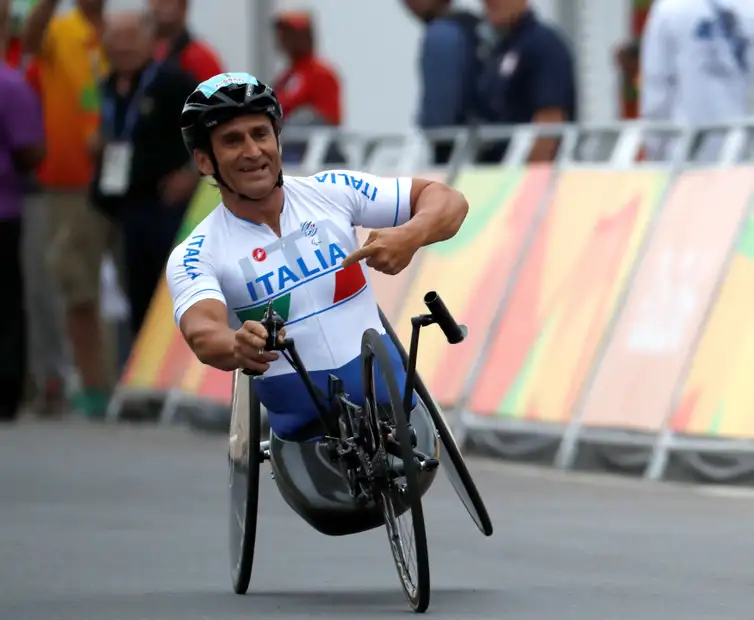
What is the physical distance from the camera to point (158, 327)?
646 inches

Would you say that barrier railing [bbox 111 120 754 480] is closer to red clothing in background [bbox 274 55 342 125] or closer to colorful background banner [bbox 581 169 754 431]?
colorful background banner [bbox 581 169 754 431]

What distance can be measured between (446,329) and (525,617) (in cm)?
99

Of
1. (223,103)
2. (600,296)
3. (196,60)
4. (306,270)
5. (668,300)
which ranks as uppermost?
(223,103)

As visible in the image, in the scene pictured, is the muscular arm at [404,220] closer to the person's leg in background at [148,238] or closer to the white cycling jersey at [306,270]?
the white cycling jersey at [306,270]

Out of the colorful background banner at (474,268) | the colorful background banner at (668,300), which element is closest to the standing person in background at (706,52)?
the colorful background banner at (668,300)

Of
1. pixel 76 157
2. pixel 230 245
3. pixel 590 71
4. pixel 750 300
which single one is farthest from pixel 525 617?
pixel 590 71

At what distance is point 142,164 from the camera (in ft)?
53.6

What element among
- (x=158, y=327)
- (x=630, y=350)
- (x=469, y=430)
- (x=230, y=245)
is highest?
(x=230, y=245)

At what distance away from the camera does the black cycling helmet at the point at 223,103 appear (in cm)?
809

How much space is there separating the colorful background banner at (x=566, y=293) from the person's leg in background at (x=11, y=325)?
4220mm

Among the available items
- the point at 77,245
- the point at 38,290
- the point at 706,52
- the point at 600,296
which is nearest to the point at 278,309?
the point at 600,296

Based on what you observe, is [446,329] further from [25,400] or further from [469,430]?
[25,400]

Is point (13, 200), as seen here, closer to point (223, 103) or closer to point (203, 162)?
point (203, 162)

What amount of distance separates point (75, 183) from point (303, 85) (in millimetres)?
1824
